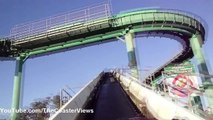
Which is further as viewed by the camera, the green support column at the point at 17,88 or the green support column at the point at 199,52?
the green support column at the point at 17,88

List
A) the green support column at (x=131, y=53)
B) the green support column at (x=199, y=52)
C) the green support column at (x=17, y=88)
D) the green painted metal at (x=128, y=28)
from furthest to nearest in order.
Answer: the green support column at (x=17, y=88), the green painted metal at (x=128, y=28), the green support column at (x=199, y=52), the green support column at (x=131, y=53)

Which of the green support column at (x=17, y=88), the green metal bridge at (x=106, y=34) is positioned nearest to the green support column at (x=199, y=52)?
the green metal bridge at (x=106, y=34)

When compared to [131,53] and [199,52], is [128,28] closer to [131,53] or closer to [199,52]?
[131,53]

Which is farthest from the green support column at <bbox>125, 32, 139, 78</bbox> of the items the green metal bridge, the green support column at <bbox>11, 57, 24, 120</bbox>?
the green support column at <bbox>11, 57, 24, 120</bbox>

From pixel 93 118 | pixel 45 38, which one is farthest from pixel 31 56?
pixel 93 118

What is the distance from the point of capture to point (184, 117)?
706 cm

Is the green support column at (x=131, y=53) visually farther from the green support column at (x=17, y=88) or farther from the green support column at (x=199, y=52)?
the green support column at (x=17, y=88)

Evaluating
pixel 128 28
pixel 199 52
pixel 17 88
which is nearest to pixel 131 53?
pixel 128 28

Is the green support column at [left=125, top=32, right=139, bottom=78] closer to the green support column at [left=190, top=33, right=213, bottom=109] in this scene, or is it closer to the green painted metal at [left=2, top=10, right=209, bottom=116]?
the green painted metal at [left=2, top=10, right=209, bottom=116]

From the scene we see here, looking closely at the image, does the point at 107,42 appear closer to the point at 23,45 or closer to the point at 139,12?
the point at 139,12

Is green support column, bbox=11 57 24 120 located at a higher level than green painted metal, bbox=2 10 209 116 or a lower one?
lower

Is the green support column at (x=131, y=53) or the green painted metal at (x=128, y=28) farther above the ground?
the green painted metal at (x=128, y=28)

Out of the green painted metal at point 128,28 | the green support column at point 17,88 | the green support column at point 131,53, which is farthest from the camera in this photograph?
the green support column at point 17,88

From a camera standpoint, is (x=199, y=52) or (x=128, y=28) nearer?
(x=128, y=28)
